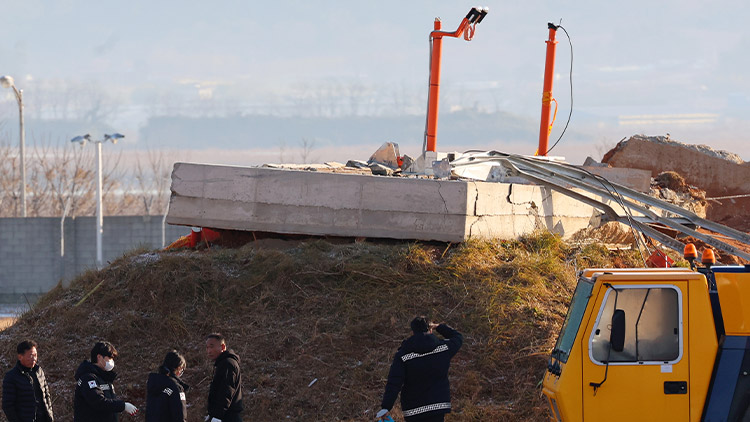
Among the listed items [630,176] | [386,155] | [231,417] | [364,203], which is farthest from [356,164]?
[231,417]

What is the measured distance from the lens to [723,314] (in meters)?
6.88

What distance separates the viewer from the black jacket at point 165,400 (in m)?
6.96

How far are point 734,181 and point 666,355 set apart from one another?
12.9 metres

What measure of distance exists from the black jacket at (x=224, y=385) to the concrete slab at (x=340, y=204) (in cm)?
427

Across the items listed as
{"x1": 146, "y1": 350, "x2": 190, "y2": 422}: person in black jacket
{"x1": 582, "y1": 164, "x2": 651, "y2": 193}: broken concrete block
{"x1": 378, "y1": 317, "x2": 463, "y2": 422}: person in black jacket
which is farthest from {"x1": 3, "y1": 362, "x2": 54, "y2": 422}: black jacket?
{"x1": 582, "y1": 164, "x2": 651, "y2": 193}: broken concrete block

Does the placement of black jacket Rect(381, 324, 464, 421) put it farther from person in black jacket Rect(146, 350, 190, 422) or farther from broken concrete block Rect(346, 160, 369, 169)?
broken concrete block Rect(346, 160, 369, 169)

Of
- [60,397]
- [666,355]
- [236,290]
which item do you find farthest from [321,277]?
[666,355]

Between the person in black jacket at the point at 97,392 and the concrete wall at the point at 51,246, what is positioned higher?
the person in black jacket at the point at 97,392

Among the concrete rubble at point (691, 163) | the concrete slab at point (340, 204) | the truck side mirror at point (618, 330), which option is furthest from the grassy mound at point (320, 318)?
the concrete rubble at point (691, 163)

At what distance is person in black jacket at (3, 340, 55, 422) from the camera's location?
23.7ft

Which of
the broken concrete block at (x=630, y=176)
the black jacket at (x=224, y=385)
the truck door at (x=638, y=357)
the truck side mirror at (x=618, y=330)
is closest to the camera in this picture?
the truck side mirror at (x=618, y=330)

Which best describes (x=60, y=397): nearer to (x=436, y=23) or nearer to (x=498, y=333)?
(x=498, y=333)

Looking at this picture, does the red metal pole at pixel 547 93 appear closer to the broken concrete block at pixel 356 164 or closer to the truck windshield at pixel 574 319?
the broken concrete block at pixel 356 164

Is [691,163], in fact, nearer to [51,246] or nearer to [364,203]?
[364,203]
